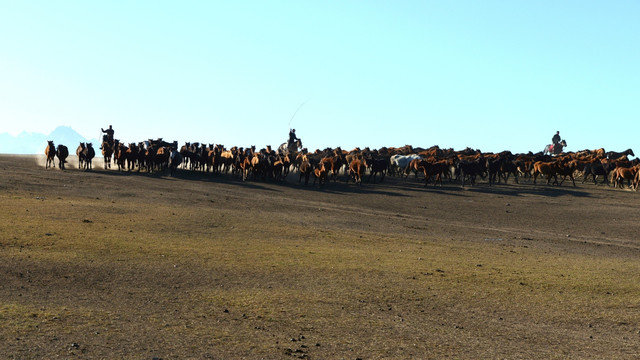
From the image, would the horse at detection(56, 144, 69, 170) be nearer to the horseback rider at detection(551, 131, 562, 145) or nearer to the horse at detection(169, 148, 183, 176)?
the horse at detection(169, 148, 183, 176)

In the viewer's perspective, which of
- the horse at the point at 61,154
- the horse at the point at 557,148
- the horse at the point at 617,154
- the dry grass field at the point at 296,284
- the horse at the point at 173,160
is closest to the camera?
the dry grass field at the point at 296,284

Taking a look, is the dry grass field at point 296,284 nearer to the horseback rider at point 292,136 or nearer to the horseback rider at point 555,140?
the horseback rider at point 292,136

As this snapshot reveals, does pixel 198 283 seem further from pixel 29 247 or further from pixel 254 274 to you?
pixel 29 247

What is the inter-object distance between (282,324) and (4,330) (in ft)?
12.9

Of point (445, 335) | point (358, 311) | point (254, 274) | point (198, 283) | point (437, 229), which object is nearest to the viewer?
point (445, 335)

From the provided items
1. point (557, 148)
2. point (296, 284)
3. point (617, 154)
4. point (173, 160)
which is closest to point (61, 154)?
point (173, 160)

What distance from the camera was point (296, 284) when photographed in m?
12.9

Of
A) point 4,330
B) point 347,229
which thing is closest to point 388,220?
point 347,229

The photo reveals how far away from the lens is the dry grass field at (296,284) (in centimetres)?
917

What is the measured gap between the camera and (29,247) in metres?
14.7

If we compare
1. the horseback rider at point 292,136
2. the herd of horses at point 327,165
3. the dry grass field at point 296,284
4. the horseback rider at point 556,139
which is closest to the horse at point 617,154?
the herd of horses at point 327,165

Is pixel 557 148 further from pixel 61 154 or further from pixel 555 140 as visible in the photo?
pixel 61 154

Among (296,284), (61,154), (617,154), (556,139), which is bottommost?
(296,284)

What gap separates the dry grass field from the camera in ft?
30.1
